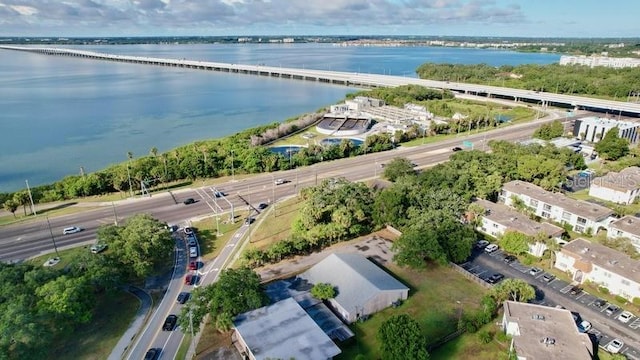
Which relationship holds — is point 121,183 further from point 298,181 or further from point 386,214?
point 386,214

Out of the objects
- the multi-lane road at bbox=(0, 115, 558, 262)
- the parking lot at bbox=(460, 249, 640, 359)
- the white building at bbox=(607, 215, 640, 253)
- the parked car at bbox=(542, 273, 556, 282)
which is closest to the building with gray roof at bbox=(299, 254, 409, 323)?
the parking lot at bbox=(460, 249, 640, 359)

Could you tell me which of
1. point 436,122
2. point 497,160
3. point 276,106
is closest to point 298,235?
point 497,160

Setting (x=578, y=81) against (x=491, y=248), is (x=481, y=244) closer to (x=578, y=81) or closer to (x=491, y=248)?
(x=491, y=248)

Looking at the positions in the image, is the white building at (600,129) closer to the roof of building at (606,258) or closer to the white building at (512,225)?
the white building at (512,225)

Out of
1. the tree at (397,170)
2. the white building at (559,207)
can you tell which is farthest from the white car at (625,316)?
the tree at (397,170)

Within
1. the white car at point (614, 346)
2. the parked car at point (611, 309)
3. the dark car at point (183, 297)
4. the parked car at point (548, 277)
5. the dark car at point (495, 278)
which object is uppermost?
the dark car at point (183, 297)

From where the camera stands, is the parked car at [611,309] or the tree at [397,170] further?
the tree at [397,170]

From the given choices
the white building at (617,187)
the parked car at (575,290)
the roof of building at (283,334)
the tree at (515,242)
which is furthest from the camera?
the white building at (617,187)
